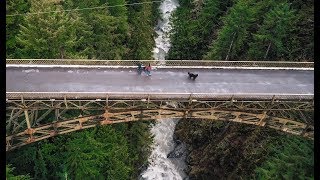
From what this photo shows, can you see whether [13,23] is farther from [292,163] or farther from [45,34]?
[292,163]

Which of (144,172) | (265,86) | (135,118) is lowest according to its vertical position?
(144,172)

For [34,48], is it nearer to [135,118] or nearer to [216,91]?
[135,118]

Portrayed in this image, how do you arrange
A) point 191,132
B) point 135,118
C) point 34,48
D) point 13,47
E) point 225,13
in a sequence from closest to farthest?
point 135,118 < point 34,48 < point 13,47 < point 191,132 < point 225,13

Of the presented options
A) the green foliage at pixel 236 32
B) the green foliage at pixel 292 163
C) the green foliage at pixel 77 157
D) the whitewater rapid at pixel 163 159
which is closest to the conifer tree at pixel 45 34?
the green foliage at pixel 77 157

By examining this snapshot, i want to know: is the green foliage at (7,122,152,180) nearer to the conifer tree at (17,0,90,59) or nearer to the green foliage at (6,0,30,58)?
the conifer tree at (17,0,90,59)

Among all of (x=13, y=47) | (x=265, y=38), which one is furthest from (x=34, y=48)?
(x=265, y=38)

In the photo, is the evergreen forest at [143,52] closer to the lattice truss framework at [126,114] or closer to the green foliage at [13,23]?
the green foliage at [13,23]

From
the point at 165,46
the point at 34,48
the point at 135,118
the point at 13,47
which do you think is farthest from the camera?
the point at 165,46
